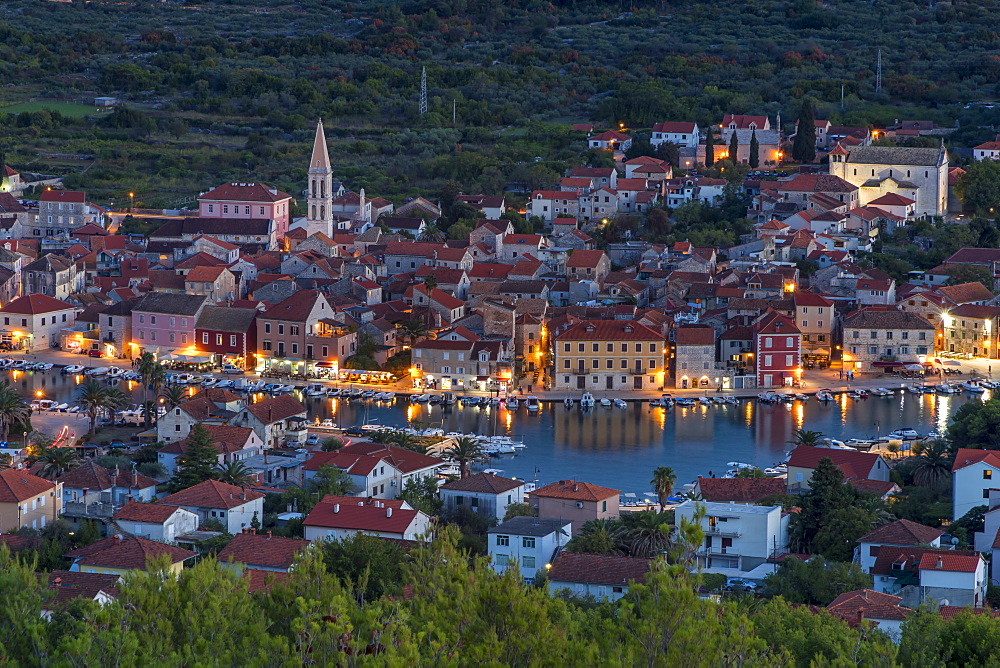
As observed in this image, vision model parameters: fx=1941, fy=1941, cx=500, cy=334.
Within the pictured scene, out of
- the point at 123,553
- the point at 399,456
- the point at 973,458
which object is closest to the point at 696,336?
the point at 399,456

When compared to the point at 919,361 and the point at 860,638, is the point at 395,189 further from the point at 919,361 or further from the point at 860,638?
the point at 860,638

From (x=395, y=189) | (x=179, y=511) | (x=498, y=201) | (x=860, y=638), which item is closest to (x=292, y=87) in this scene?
(x=395, y=189)

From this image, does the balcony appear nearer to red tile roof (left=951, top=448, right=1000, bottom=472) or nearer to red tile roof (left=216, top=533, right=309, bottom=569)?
red tile roof (left=951, top=448, right=1000, bottom=472)

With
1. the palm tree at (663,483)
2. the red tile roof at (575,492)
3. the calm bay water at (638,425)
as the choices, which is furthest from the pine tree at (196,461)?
the palm tree at (663,483)

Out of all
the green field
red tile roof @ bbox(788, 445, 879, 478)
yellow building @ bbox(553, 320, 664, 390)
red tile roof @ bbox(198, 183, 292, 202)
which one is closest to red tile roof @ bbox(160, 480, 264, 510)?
red tile roof @ bbox(788, 445, 879, 478)

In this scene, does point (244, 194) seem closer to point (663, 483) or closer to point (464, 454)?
point (464, 454)

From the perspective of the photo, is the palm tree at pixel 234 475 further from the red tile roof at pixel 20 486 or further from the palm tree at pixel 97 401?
the palm tree at pixel 97 401
